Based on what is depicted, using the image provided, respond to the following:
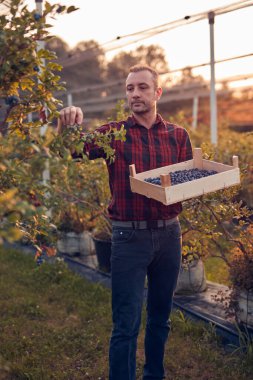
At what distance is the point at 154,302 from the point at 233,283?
1154 mm

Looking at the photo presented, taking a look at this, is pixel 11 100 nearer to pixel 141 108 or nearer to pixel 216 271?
pixel 141 108

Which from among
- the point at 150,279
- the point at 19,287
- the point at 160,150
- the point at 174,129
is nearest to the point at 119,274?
the point at 150,279

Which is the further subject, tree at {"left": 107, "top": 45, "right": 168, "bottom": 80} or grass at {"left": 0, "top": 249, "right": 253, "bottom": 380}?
tree at {"left": 107, "top": 45, "right": 168, "bottom": 80}

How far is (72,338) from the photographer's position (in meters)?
4.38

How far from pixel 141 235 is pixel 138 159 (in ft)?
1.68

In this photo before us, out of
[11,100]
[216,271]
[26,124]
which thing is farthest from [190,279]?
[11,100]

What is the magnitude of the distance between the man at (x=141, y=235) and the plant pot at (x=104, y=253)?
8.47 ft

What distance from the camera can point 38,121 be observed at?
2.50 meters

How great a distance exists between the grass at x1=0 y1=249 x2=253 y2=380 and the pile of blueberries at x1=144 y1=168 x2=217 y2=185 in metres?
1.41

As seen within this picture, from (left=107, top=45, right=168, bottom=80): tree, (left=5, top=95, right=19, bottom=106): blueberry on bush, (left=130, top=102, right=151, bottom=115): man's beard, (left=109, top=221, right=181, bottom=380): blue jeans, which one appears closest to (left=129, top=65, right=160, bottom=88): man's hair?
(left=130, top=102, right=151, bottom=115): man's beard

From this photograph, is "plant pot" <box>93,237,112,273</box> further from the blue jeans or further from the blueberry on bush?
the blueberry on bush

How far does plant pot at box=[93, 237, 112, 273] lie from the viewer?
598cm

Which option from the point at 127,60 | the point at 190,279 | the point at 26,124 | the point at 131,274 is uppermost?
the point at 127,60

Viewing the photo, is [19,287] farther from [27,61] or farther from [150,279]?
[27,61]
